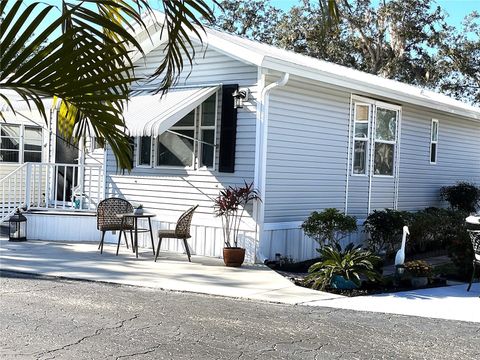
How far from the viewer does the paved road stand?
5.32 meters

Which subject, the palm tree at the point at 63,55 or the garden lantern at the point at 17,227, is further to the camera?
the garden lantern at the point at 17,227

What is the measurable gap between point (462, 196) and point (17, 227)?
10.6m

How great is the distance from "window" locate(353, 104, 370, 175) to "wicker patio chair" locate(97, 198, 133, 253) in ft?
15.9

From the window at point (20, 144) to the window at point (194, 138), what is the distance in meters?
6.21

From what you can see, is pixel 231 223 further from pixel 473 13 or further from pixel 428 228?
pixel 473 13

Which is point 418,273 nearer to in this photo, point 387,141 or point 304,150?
point 304,150

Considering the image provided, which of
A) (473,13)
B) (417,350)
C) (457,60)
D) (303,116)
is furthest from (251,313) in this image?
(473,13)

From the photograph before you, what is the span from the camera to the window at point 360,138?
12.9m

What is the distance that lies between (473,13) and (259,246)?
1002 inches

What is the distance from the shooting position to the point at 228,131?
11.0 metres

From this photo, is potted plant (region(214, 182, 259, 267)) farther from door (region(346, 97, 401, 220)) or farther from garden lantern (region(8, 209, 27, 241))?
garden lantern (region(8, 209, 27, 241))

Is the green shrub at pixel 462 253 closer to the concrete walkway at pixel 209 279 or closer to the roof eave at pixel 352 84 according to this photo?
the concrete walkway at pixel 209 279

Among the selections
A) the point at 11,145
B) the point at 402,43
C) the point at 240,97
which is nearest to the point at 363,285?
the point at 240,97

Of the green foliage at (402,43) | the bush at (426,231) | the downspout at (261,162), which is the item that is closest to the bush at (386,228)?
the bush at (426,231)
